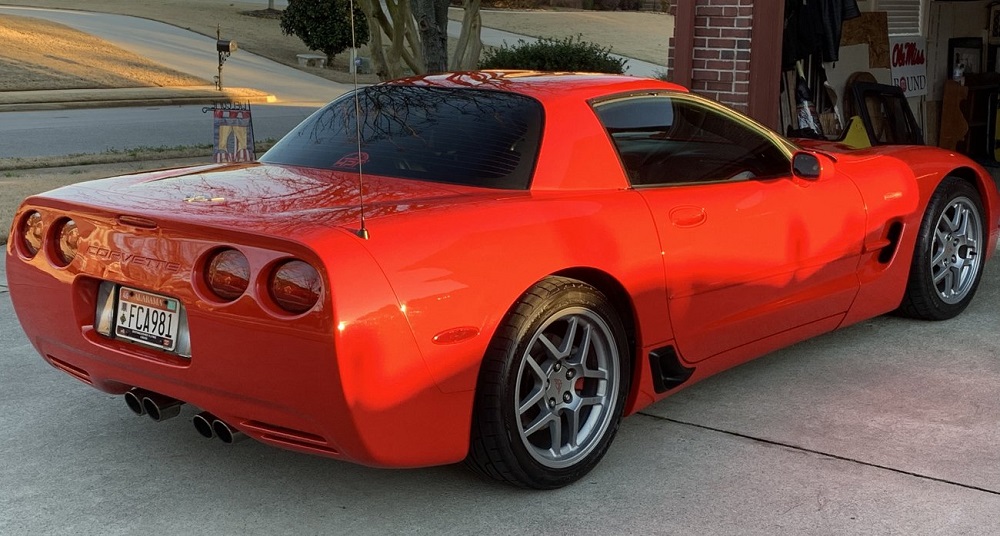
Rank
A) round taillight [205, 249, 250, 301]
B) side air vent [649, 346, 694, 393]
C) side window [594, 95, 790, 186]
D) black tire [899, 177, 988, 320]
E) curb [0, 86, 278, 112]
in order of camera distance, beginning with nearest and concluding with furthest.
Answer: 1. round taillight [205, 249, 250, 301]
2. side air vent [649, 346, 694, 393]
3. side window [594, 95, 790, 186]
4. black tire [899, 177, 988, 320]
5. curb [0, 86, 278, 112]

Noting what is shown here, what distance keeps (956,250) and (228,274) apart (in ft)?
13.1

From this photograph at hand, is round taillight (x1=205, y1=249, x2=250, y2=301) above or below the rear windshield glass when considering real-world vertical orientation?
below

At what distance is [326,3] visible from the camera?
3048cm

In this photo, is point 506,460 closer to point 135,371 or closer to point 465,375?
point 465,375

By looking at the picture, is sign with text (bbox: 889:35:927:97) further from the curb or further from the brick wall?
the curb

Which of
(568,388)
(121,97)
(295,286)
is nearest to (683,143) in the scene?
(568,388)

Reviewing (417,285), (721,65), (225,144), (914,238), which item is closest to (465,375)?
(417,285)

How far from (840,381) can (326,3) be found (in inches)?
1075

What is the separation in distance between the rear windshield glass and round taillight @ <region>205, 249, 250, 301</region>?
2.12ft

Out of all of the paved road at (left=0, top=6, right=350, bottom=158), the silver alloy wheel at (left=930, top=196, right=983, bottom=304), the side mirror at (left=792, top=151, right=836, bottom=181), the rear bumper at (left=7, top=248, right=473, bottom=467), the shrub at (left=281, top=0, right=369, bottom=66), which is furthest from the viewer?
the shrub at (left=281, top=0, right=369, bottom=66)

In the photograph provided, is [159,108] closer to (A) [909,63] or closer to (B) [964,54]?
(A) [909,63]

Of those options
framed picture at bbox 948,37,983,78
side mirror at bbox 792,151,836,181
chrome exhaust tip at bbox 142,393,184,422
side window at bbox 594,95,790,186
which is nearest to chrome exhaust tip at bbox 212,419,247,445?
chrome exhaust tip at bbox 142,393,184,422

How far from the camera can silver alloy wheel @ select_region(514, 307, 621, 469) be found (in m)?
3.71

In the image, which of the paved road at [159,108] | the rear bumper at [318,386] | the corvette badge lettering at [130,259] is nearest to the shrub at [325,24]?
the paved road at [159,108]
